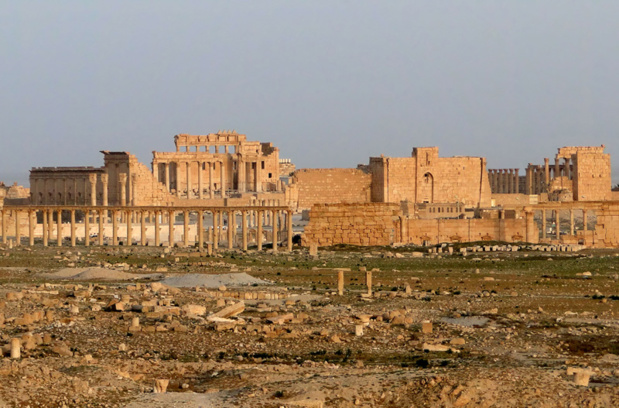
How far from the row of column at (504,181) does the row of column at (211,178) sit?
973 inches

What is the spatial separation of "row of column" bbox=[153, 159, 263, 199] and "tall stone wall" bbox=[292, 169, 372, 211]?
11564mm

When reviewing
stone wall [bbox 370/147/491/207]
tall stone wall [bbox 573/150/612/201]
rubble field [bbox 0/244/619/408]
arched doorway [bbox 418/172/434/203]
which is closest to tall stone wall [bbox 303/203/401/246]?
rubble field [bbox 0/244/619/408]

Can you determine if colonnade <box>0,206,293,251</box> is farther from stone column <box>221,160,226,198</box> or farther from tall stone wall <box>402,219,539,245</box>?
stone column <box>221,160,226,198</box>

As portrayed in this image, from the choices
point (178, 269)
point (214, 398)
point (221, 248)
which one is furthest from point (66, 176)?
point (214, 398)

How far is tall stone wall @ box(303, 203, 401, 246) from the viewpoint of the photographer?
54.0 metres

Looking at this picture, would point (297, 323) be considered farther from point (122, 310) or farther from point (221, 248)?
point (221, 248)

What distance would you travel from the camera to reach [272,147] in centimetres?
10750

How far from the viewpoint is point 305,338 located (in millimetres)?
24031

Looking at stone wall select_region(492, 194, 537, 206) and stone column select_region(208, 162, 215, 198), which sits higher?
stone column select_region(208, 162, 215, 198)

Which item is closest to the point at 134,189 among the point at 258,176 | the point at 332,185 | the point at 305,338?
the point at 332,185

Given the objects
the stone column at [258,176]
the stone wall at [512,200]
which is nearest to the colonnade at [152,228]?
the stone wall at [512,200]

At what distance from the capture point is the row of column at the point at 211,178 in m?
91.6

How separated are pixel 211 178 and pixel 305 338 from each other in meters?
70.2

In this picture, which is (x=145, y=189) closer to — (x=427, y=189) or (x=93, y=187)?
(x=93, y=187)
